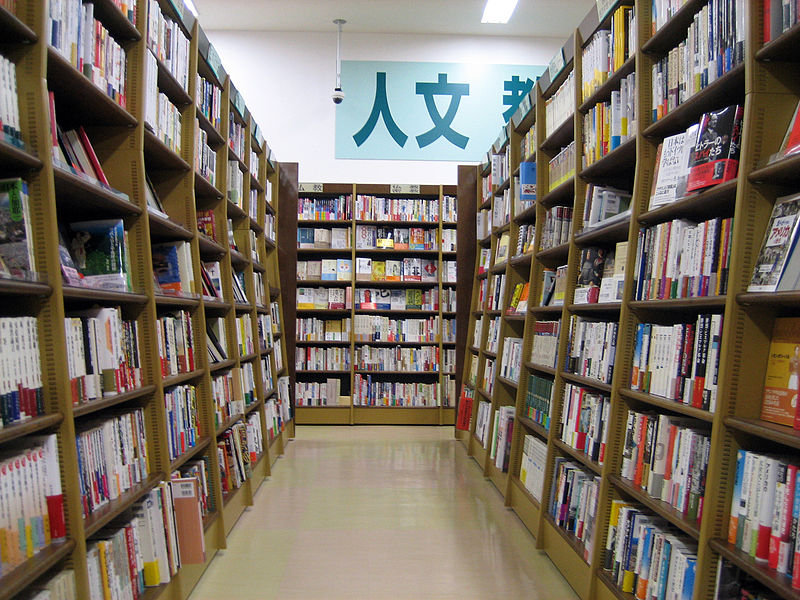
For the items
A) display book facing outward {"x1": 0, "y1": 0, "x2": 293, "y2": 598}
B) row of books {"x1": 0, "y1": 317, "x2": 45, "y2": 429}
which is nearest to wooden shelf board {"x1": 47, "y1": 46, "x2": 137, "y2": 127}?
display book facing outward {"x1": 0, "y1": 0, "x2": 293, "y2": 598}

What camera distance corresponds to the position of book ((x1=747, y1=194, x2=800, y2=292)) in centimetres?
140

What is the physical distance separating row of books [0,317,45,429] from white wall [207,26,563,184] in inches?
211

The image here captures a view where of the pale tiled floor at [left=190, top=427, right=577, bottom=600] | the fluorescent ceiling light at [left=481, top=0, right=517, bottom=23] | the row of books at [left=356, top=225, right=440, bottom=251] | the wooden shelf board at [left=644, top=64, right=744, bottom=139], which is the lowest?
the pale tiled floor at [left=190, top=427, right=577, bottom=600]

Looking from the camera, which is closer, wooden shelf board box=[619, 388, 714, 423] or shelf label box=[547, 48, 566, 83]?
wooden shelf board box=[619, 388, 714, 423]

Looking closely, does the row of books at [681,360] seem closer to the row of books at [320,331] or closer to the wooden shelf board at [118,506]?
the wooden shelf board at [118,506]

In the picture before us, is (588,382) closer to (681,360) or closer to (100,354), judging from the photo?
(681,360)

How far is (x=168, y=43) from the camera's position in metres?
2.52

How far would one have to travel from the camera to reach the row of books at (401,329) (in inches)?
245

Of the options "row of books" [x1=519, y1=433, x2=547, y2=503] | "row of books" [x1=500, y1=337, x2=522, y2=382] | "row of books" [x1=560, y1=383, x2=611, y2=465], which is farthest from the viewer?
"row of books" [x1=500, y1=337, x2=522, y2=382]

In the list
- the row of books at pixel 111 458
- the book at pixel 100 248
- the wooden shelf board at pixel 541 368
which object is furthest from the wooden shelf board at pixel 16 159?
the wooden shelf board at pixel 541 368

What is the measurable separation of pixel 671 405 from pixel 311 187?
196 inches

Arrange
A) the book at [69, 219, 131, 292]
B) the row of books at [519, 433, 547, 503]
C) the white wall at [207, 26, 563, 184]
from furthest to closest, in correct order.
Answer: the white wall at [207, 26, 563, 184]
the row of books at [519, 433, 547, 503]
the book at [69, 219, 131, 292]

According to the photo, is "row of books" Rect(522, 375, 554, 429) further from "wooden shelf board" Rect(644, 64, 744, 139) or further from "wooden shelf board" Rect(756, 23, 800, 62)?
"wooden shelf board" Rect(756, 23, 800, 62)

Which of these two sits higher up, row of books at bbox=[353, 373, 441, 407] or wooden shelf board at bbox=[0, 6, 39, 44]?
wooden shelf board at bbox=[0, 6, 39, 44]
